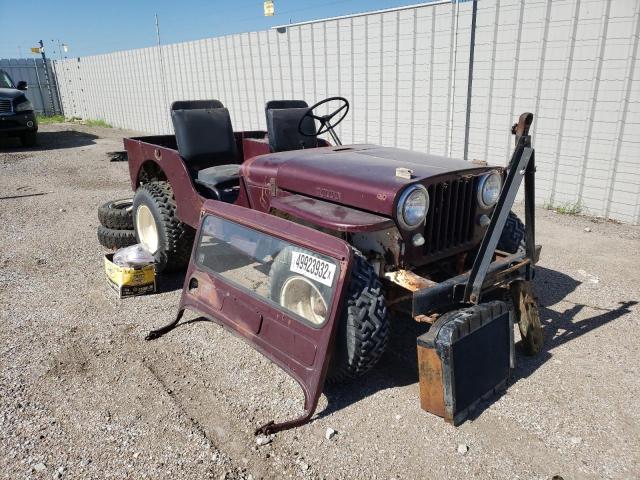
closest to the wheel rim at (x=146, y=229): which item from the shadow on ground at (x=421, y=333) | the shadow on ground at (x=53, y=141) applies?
the shadow on ground at (x=421, y=333)

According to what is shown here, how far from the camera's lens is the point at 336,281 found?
266cm

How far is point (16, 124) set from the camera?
12750mm

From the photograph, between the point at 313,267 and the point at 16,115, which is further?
the point at 16,115

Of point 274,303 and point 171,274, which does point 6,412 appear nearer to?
point 274,303

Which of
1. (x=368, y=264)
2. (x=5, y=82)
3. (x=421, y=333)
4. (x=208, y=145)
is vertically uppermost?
(x=5, y=82)

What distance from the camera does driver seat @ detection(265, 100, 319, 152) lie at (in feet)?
14.5

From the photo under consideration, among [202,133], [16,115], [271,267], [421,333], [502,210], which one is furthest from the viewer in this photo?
[16,115]

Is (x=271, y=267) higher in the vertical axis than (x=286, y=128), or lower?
lower

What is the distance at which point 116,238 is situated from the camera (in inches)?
208

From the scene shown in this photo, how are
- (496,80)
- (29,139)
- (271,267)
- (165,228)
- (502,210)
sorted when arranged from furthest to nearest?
(29,139) → (496,80) → (165,228) → (271,267) → (502,210)

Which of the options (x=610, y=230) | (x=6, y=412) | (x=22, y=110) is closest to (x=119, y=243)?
(x=6, y=412)

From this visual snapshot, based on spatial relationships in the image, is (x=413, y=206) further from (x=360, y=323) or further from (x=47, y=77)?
(x=47, y=77)

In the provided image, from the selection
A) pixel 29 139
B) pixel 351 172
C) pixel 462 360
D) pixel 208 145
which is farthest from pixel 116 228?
pixel 29 139

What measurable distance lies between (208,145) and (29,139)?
11.2 metres
